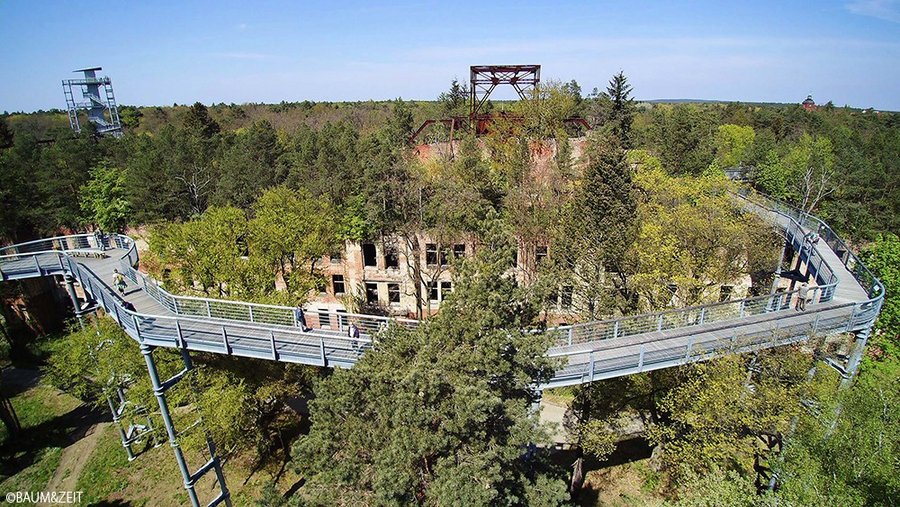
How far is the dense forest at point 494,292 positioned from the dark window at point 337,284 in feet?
22.1

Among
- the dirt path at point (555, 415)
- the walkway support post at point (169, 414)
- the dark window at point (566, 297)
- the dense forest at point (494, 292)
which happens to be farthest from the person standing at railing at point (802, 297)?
the walkway support post at point (169, 414)

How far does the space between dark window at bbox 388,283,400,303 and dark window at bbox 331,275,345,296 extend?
4.32 meters

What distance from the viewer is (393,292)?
41156 millimetres

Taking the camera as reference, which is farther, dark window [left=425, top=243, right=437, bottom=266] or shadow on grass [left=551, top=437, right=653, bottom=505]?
dark window [left=425, top=243, right=437, bottom=266]

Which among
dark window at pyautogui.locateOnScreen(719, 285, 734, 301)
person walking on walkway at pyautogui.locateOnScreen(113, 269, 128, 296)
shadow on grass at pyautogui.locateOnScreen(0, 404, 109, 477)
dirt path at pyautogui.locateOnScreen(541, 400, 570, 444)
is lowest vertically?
shadow on grass at pyautogui.locateOnScreen(0, 404, 109, 477)

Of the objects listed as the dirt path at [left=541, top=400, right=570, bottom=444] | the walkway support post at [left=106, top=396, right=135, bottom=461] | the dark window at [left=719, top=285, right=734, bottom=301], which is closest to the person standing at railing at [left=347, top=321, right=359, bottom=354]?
the dirt path at [left=541, top=400, right=570, bottom=444]

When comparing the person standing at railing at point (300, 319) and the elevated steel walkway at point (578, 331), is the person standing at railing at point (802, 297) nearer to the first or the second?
the elevated steel walkway at point (578, 331)

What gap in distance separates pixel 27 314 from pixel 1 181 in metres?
12.0

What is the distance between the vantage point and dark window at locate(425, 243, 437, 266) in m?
38.9

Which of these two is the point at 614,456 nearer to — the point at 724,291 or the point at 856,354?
the point at 724,291

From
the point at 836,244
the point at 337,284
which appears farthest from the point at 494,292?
the point at 337,284

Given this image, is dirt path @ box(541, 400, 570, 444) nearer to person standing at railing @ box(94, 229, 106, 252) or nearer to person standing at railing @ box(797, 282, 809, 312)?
person standing at railing @ box(797, 282, 809, 312)

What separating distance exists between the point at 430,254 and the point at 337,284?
8868mm

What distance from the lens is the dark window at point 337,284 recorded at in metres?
41.6
